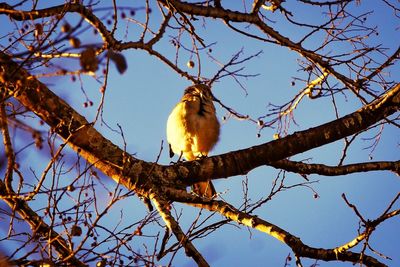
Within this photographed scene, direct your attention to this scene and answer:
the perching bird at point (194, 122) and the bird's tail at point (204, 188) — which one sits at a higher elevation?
the perching bird at point (194, 122)

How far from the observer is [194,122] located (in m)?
6.61

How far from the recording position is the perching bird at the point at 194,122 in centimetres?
663

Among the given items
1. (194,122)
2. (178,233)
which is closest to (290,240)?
(178,233)

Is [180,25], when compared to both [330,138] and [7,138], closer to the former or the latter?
[330,138]

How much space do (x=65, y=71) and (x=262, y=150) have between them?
247 cm

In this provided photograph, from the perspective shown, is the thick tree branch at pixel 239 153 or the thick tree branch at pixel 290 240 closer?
the thick tree branch at pixel 290 240

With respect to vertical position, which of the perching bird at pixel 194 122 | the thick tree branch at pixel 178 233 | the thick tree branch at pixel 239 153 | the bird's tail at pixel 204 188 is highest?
the perching bird at pixel 194 122

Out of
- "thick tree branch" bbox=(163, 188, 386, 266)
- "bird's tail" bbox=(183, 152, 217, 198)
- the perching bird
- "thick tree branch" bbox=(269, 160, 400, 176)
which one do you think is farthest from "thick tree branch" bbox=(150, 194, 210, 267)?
the perching bird

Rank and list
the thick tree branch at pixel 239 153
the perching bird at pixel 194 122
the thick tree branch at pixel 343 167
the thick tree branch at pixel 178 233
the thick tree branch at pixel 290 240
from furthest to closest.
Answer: the perching bird at pixel 194 122 → the thick tree branch at pixel 343 167 → the thick tree branch at pixel 239 153 → the thick tree branch at pixel 290 240 → the thick tree branch at pixel 178 233

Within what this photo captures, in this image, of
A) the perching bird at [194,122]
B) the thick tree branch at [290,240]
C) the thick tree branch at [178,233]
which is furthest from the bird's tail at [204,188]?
the thick tree branch at [178,233]

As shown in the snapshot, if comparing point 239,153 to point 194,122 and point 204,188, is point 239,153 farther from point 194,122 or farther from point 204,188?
point 194,122

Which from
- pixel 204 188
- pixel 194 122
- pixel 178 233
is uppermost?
pixel 194 122

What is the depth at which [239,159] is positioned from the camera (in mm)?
3912

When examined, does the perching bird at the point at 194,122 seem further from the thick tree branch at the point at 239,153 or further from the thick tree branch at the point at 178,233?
the thick tree branch at the point at 178,233
